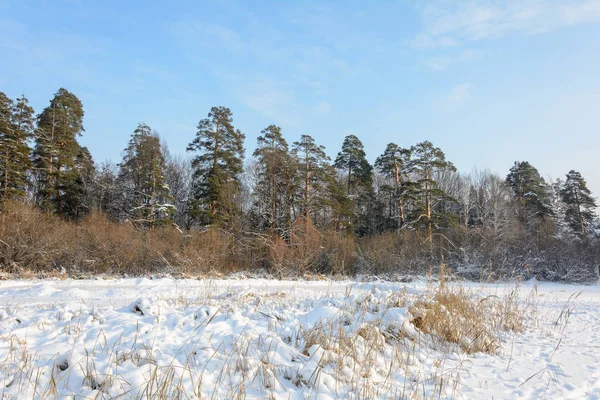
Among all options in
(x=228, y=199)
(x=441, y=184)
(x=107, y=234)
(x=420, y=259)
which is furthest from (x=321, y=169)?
(x=441, y=184)

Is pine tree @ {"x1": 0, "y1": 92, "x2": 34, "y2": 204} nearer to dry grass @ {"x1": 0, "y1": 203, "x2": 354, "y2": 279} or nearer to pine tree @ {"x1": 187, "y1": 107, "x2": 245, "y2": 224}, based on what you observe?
dry grass @ {"x1": 0, "y1": 203, "x2": 354, "y2": 279}

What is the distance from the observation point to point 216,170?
1060 inches

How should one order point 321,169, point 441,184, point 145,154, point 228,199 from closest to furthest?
point 228,199 < point 321,169 < point 145,154 < point 441,184

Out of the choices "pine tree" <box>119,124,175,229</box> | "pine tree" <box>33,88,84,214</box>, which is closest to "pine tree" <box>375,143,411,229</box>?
"pine tree" <box>119,124,175,229</box>

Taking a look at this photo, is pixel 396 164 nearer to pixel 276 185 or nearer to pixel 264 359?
pixel 276 185

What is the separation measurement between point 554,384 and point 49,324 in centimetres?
590

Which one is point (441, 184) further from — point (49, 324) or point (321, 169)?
point (49, 324)

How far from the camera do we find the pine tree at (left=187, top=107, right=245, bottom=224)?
86.3ft

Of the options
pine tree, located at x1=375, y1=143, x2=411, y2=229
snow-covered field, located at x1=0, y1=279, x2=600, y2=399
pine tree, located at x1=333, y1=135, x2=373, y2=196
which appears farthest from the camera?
pine tree, located at x1=333, y1=135, x2=373, y2=196

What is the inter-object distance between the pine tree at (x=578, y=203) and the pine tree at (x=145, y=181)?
1706 inches

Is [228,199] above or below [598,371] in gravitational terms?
above

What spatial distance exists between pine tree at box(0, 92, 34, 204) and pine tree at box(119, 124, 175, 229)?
292 inches

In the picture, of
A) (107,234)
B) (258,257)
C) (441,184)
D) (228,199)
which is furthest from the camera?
(441,184)

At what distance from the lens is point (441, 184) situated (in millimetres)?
46062
